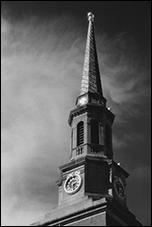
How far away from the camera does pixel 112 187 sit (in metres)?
42.2

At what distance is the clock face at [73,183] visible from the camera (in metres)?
42.1

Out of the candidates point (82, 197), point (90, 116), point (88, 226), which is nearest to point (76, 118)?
point (90, 116)

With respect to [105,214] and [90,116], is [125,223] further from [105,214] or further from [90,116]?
[90,116]

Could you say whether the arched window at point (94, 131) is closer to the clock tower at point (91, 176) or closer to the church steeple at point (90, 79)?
the clock tower at point (91, 176)

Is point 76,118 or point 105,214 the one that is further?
point 76,118

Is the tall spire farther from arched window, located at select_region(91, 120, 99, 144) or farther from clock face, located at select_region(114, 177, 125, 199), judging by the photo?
clock face, located at select_region(114, 177, 125, 199)

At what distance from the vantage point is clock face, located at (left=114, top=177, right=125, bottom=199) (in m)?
42.9

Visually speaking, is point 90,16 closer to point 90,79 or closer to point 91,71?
point 91,71

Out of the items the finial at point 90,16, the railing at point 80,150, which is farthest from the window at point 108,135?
the finial at point 90,16

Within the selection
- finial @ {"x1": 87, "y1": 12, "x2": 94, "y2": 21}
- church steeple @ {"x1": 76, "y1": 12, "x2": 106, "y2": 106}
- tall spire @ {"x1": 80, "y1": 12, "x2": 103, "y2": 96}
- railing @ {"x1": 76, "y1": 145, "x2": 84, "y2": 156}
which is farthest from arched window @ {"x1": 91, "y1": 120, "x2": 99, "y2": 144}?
finial @ {"x1": 87, "y1": 12, "x2": 94, "y2": 21}

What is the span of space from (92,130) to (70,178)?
5.34 m

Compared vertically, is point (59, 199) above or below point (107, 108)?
below

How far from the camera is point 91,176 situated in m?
42.4

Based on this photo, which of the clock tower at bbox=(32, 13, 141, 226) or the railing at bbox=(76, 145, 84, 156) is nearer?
the clock tower at bbox=(32, 13, 141, 226)
